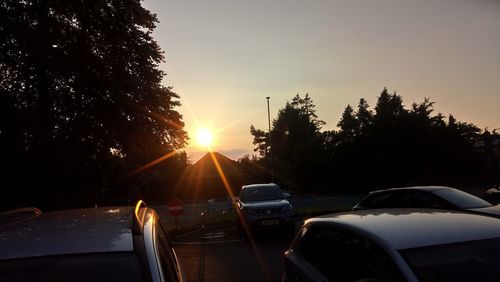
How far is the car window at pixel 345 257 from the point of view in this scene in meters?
3.81

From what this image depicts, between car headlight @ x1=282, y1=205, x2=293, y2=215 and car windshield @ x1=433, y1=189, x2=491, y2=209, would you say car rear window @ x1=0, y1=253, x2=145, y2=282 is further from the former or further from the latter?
car headlight @ x1=282, y1=205, x2=293, y2=215

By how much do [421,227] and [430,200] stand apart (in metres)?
7.65

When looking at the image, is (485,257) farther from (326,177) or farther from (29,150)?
(326,177)

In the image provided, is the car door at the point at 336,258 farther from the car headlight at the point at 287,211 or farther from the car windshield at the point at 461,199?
the car headlight at the point at 287,211

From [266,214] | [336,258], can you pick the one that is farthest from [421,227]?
[266,214]

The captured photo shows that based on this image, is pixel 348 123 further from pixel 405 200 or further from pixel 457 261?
pixel 457 261

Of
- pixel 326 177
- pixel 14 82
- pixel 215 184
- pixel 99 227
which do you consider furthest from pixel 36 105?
pixel 326 177

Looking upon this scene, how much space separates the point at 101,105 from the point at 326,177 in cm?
4867

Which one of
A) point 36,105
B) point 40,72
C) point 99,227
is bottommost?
point 99,227

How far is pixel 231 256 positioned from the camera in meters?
13.1

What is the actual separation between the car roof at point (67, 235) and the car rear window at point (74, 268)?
5 cm

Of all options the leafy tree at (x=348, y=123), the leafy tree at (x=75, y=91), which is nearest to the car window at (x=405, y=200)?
the leafy tree at (x=75, y=91)

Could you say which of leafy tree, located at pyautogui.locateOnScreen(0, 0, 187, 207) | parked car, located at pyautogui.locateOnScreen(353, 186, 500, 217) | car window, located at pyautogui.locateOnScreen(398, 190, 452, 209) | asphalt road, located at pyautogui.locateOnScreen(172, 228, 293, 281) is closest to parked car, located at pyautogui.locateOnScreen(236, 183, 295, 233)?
asphalt road, located at pyautogui.locateOnScreen(172, 228, 293, 281)

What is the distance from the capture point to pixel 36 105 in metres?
20.4
